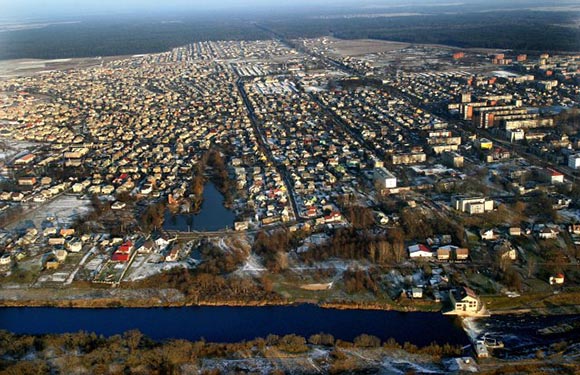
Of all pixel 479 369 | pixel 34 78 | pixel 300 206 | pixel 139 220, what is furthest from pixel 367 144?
pixel 34 78

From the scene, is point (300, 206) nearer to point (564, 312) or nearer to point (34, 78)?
point (564, 312)

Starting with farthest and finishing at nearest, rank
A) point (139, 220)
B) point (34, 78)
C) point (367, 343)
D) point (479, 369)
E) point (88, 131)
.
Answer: point (34, 78), point (88, 131), point (139, 220), point (367, 343), point (479, 369)

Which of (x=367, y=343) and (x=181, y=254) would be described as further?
(x=181, y=254)

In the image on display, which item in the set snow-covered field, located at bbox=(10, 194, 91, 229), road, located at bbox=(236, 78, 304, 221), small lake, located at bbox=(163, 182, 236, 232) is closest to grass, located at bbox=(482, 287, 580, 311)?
road, located at bbox=(236, 78, 304, 221)

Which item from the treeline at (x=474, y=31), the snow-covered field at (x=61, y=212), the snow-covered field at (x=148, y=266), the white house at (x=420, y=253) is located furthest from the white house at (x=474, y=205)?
the treeline at (x=474, y=31)

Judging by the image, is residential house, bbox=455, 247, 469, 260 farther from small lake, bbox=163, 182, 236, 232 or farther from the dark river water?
small lake, bbox=163, 182, 236, 232

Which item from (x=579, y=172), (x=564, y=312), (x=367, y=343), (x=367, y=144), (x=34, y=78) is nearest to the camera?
(x=367, y=343)

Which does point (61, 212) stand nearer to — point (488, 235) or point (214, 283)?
point (214, 283)
